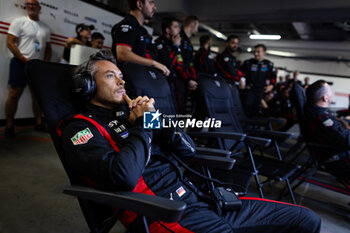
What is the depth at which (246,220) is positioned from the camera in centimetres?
116

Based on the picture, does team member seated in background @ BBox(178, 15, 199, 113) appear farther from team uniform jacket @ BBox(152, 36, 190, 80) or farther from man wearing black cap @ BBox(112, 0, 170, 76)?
man wearing black cap @ BBox(112, 0, 170, 76)

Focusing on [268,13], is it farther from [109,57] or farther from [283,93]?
[109,57]

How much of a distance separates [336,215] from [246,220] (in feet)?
5.13

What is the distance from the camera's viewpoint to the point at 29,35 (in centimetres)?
348

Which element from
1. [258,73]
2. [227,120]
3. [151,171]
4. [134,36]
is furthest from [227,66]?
[151,171]

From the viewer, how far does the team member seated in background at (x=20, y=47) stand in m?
3.33

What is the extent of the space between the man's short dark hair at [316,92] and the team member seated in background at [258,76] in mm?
1811

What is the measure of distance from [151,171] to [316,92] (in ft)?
7.02

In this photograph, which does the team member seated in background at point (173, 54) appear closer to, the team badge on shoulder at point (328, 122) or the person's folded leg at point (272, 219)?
the team badge on shoulder at point (328, 122)

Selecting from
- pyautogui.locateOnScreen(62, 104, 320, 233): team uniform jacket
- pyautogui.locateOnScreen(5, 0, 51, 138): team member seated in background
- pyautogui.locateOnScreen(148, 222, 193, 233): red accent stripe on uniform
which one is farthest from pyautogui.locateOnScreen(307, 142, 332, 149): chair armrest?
pyautogui.locateOnScreen(5, 0, 51, 138): team member seated in background

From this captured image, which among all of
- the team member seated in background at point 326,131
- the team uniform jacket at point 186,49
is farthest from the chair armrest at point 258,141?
the team uniform jacket at point 186,49

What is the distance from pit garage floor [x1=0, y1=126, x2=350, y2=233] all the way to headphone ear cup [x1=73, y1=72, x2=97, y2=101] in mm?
898

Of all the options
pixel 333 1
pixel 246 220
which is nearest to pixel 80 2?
pixel 246 220

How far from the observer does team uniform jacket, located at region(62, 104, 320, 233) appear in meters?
0.86
